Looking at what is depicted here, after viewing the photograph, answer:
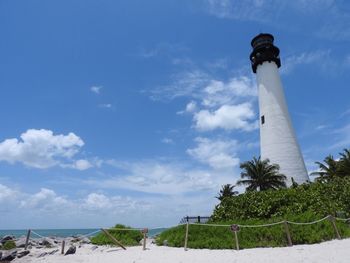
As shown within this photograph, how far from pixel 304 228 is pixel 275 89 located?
22.4 meters

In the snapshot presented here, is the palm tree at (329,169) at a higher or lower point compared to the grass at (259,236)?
higher

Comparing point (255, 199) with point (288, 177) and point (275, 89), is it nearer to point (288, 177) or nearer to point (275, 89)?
point (288, 177)

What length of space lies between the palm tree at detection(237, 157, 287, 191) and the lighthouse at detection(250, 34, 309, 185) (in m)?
0.74

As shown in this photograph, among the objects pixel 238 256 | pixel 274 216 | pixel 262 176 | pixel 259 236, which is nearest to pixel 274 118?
pixel 262 176

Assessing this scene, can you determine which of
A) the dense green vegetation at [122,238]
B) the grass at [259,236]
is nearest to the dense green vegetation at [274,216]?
the grass at [259,236]

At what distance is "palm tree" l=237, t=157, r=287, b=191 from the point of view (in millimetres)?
29269

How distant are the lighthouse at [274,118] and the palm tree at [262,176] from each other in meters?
0.74

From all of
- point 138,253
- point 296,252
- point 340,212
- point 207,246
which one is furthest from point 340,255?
point 340,212

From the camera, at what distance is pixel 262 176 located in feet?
97.5

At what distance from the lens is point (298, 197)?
1831 centimetres

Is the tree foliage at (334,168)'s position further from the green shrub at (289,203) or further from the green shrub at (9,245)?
the green shrub at (9,245)

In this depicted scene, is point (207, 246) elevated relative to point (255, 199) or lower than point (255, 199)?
lower

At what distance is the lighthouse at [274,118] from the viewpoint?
3022 cm

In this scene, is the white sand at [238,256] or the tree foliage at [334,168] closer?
the white sand at [238,256]
